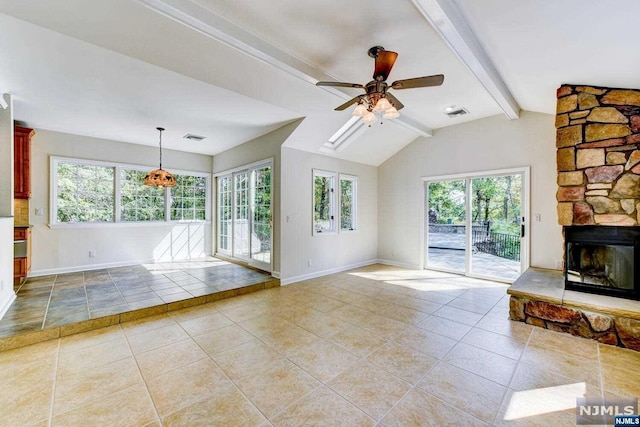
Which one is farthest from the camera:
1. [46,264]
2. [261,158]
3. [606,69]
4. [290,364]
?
[261,158]

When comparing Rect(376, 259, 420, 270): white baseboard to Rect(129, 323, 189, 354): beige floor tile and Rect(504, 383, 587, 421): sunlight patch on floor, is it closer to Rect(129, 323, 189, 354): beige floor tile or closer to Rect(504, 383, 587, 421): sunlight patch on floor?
Rect(504, 383, 587, 421): sunlight patch on floor

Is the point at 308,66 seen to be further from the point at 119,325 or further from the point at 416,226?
the point at 416,226

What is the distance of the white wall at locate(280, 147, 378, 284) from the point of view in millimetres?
4992

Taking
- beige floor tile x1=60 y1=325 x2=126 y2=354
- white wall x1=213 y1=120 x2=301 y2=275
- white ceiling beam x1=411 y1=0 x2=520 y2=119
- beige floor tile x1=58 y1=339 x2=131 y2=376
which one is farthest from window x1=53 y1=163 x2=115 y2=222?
white ceiling beam x1=411 y1=0 x2=520 y2=119

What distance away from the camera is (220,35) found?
243cm

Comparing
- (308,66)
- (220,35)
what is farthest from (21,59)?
(308,66)

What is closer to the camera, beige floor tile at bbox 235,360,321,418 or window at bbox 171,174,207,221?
beige floor tile at bbox 235,360,321,418

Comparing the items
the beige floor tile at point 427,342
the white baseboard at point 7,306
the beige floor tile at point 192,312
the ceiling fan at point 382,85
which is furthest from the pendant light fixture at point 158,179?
the beige floor tile at point 427,342

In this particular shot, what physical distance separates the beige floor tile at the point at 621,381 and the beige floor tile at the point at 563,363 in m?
0.05

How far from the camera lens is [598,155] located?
3.30 m

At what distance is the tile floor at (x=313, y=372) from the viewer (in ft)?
5.99

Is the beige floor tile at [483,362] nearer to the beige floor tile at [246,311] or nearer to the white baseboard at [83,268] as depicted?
the beige floor tile at [246,311]

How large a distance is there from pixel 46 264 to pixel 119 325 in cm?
322

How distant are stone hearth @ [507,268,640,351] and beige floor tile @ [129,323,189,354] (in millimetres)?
3896
